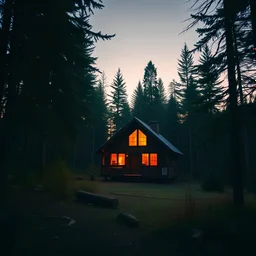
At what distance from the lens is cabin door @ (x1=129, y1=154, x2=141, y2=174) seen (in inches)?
1075

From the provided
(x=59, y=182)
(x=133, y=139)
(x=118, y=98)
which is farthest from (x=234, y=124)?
(x=118, y=98)

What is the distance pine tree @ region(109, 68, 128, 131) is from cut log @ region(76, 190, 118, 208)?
3945 cm

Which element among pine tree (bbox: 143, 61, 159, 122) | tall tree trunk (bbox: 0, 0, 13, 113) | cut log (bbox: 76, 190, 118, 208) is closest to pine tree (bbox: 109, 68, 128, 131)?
pine tree (bbox: 143, 61, 159, 122)

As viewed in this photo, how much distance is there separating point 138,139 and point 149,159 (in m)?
2.64

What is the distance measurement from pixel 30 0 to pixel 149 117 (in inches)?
1558

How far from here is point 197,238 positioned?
5.95 metres

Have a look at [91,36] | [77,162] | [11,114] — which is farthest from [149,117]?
[11,114]

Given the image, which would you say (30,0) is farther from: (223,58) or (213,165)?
(213,165)

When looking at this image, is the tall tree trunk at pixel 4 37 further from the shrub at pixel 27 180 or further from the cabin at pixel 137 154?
the cabin at pixel 137 154

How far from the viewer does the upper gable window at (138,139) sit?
27.4 meters

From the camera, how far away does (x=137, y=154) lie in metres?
27.2

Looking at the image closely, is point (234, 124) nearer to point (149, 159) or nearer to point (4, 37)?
point (4, 37)

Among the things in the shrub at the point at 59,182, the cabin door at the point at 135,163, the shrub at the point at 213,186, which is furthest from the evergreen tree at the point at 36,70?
the cabin door at the point at 135,163

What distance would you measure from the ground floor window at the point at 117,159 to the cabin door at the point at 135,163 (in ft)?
3.20
